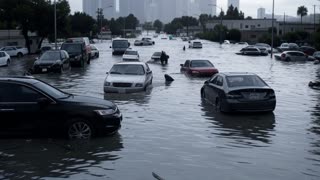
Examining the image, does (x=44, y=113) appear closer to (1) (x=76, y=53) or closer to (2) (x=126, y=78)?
(2) (x=126, y=78)

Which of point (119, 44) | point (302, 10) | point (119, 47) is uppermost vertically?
point (302, 10)

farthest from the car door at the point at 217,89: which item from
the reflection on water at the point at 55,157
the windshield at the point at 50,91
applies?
the windshield at the point at 50,91

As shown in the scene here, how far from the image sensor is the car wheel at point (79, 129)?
1189cm

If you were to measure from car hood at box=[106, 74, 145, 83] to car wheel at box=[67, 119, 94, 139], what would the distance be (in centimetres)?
968

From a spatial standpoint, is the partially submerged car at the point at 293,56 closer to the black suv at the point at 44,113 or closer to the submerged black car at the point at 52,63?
the submerged black car at the point at 52,63

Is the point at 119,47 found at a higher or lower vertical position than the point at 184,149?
higher

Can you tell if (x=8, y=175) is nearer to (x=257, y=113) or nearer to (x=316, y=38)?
(x=257, y=113)

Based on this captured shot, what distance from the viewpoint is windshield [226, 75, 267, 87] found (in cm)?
1659

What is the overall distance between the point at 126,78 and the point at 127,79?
0.17 meters

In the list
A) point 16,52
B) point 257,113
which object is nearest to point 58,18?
point 16,52

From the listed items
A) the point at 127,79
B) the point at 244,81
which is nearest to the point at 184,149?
the point at 244,81

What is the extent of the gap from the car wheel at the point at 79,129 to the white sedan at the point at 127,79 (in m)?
9.43

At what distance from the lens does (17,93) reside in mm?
11883

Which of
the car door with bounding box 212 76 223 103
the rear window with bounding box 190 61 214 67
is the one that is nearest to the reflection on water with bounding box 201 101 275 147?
the car door with bounding box 212 76 223 103
